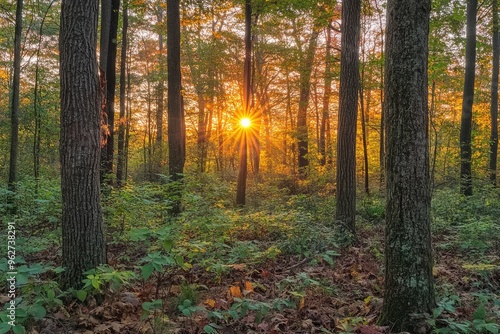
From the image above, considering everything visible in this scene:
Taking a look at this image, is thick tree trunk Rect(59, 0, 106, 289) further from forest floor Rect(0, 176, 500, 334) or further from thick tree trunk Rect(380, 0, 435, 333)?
thick tree trunk Rect(380, 0, 435, 333)

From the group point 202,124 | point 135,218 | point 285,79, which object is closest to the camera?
point 135,218

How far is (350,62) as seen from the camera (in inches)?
293

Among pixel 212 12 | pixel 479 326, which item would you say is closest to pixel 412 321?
pixel 479 326

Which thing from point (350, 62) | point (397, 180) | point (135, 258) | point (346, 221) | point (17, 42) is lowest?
point (135, 258)

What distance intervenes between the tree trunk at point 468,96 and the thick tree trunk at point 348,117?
300 inches

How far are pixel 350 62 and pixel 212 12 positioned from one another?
493cm

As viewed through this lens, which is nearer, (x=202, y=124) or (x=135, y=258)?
(x=135, y=258)

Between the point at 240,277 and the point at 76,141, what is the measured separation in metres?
3.16

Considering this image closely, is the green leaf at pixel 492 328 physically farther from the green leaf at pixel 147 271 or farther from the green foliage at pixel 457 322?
the green leaf at pixel 147 271

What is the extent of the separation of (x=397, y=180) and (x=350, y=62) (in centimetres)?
490

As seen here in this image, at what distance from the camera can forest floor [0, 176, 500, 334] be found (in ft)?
11.1

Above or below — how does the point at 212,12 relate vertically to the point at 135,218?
above

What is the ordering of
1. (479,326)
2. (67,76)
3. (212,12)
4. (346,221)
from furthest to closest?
1. (212,12)
2. (346,221)
3. (67,76)
4. (479,326)

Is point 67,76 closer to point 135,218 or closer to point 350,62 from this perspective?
point 135,218
